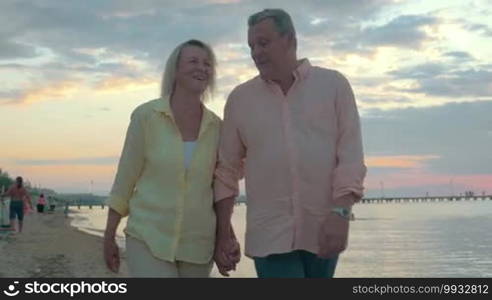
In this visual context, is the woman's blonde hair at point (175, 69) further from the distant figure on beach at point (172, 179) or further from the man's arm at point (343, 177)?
the man's arm at point (343, 177)

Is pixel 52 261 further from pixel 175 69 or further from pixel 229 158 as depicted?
pixel 229 158

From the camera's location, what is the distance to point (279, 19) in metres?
3.43

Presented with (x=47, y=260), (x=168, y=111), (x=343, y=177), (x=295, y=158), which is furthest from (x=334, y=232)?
(x=47, y=260)

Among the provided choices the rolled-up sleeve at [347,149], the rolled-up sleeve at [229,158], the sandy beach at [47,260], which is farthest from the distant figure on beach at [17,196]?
the rolled-up sleeve at [347,149]

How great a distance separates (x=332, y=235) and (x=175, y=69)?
1.37m

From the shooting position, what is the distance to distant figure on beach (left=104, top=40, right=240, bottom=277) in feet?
12.6

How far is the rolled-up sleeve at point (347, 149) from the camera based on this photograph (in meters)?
3.32

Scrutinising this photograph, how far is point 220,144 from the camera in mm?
3832

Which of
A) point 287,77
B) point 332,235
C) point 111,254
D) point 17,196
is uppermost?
point 287,77

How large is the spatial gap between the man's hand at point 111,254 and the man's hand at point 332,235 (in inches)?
49.2

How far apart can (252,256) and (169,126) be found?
91cm

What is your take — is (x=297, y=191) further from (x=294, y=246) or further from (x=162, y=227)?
(x=162, y=227)

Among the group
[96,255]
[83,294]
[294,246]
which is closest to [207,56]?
[294,246]

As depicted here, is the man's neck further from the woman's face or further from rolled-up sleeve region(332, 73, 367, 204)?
the woman's face
